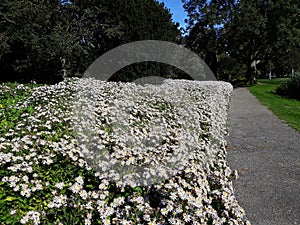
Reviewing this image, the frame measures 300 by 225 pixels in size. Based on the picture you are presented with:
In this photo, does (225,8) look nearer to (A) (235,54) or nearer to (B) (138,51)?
(A) (235,54)

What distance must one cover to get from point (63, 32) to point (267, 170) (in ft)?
31.2

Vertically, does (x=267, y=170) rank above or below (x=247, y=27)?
below

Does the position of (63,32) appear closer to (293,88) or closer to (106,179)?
(106,179)

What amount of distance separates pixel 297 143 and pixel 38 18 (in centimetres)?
1034

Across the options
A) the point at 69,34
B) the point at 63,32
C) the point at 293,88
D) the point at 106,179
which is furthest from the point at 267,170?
the point at 293,88

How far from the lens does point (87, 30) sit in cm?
1166

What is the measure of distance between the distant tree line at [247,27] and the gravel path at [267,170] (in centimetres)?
1850

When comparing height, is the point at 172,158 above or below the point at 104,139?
below

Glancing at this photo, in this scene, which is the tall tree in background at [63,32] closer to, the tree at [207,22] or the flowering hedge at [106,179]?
the flowering hedge at [106,179]

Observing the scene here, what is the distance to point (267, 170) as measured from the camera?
4.54 m

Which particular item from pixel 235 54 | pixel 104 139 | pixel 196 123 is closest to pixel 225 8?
pixel 235 54

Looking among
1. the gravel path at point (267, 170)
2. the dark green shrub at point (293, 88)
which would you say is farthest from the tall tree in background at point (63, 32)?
the dark green shrub at point (293, 88)

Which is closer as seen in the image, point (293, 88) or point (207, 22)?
point (293, 88)

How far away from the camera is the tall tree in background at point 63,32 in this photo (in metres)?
10.7
